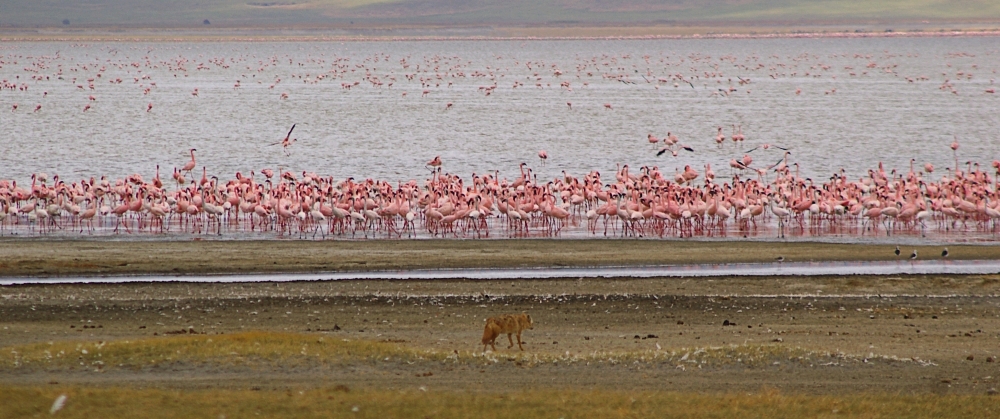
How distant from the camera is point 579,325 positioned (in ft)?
47.2

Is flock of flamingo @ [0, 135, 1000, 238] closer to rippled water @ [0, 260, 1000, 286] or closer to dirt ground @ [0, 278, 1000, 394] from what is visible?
rippled water @ [0, 260, 1000, 286]

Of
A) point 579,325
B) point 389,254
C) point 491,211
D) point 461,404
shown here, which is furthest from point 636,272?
point 461,404

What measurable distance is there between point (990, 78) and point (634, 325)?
89.9 metres

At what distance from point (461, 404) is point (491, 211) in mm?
14811

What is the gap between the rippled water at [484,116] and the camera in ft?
133

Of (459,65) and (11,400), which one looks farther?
(459,65)

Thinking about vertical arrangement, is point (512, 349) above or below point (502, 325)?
below

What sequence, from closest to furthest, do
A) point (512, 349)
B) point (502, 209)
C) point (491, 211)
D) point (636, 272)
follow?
1. point (512, 349)
2. point (636, 272)
3. point (502, 209)
4. point (491, 211)

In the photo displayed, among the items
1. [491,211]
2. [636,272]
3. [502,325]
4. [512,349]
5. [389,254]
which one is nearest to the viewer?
[502,325]

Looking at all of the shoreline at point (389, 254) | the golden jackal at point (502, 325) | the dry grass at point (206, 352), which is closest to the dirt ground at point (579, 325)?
the dry grass at point (206, 352)

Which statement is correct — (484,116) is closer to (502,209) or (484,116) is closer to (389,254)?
(502,209)

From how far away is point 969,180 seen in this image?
26391mm

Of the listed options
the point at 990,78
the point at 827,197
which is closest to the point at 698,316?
the point at 827,197

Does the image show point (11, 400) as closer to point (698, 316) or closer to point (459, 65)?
point (698, 316)
